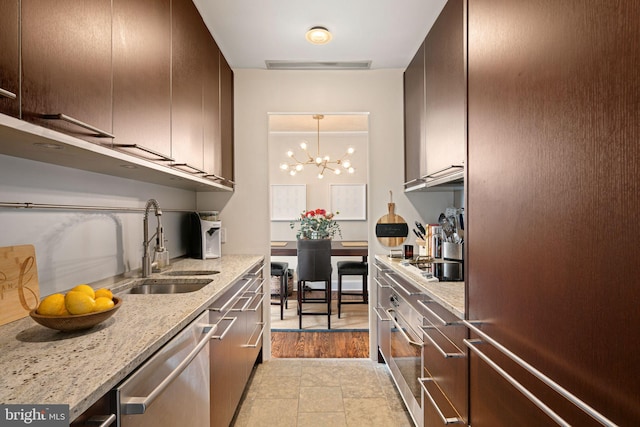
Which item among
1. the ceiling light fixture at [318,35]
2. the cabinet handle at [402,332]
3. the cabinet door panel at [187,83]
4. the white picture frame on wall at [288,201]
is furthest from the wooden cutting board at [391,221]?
the white picture frame on wall at [288,201]

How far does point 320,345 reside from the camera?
130 inches

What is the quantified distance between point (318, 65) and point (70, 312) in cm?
257

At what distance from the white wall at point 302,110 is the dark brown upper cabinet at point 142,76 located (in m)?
1.35

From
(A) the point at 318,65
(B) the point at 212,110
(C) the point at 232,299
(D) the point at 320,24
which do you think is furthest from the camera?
(A) the point at 318,65

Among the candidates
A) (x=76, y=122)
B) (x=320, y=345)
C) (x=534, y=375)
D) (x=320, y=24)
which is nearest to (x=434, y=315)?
(x=534, y=375)

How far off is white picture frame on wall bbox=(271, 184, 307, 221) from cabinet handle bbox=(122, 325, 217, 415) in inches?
168

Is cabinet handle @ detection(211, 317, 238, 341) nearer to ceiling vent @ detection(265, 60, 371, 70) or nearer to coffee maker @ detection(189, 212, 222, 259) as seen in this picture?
coffee maker @ detection(189, 212, 222, 259)

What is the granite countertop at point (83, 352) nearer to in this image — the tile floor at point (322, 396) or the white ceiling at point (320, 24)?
the tile floor at point (322, 396)

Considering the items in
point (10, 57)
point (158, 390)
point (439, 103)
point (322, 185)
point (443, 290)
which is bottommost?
point (158, 390)

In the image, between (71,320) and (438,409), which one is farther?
(438,409)

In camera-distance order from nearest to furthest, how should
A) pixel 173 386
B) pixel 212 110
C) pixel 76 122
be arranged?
pixel 76 122
pixel 173 386
pixel 212 110

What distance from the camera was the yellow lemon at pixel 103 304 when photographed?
0.97m

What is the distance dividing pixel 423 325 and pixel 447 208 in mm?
1424

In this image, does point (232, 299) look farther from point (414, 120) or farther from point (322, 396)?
point (414, 120)
